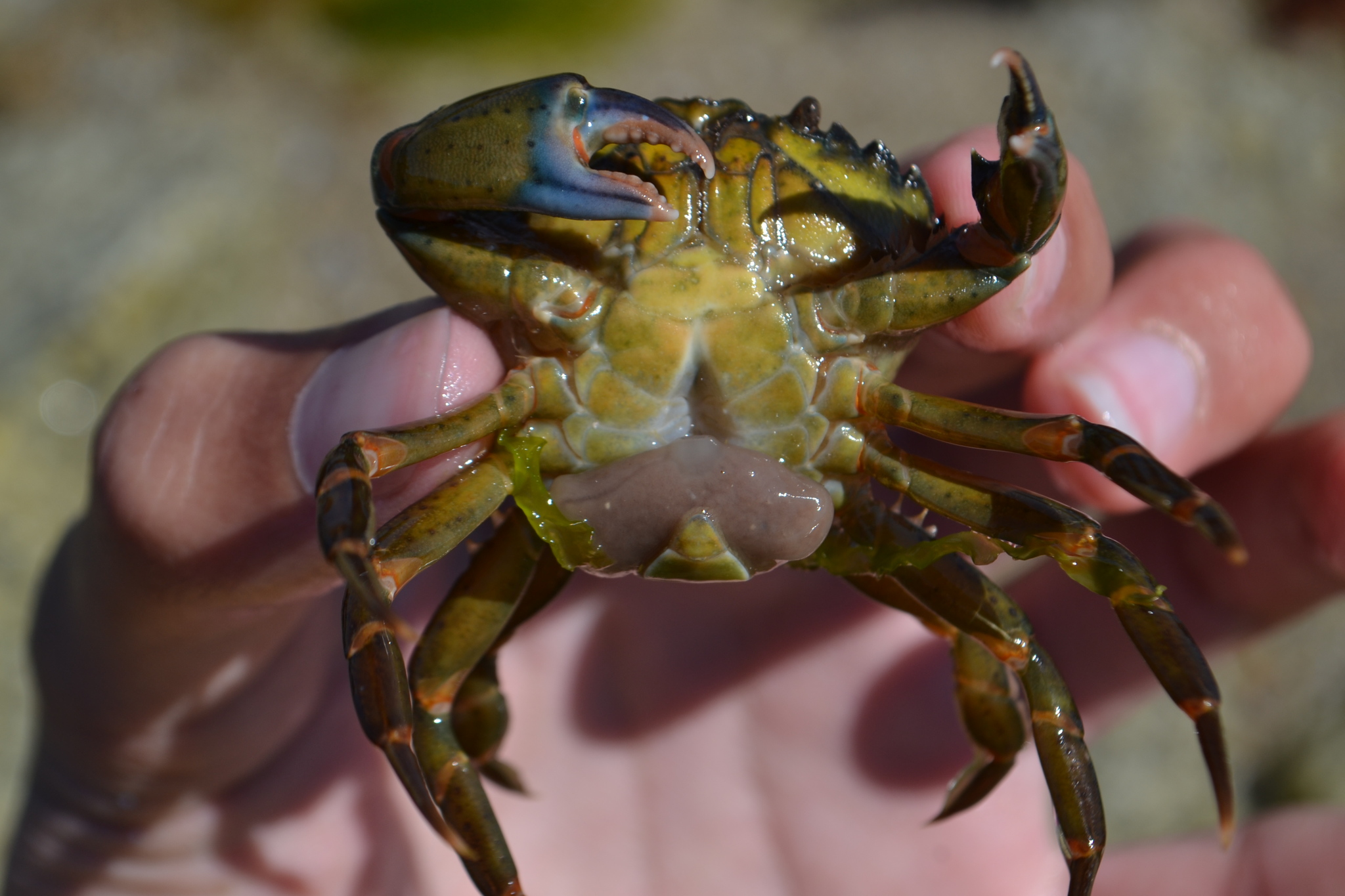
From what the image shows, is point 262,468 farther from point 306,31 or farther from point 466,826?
point 306,31

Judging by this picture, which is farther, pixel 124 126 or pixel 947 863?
pixel 124 126

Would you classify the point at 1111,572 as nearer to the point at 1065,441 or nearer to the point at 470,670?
the point at 1065,441

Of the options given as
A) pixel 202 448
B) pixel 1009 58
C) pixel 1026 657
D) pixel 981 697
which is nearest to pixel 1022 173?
pixel 1009 58

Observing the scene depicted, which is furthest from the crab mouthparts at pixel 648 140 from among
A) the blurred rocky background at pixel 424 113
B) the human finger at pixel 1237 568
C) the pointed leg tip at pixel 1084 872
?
the blurred rocky background at pixel 424 113

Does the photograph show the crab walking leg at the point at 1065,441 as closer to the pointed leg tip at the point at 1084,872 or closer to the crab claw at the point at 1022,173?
the crab claw at the point at 1022,173

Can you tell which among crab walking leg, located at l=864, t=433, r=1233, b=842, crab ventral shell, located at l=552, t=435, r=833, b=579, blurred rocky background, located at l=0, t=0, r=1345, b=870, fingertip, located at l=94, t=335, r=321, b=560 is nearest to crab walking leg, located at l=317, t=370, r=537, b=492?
crab ventral shell, located at l=552, t=435, r=833, b=579

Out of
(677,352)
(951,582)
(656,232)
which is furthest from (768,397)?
(951,582)

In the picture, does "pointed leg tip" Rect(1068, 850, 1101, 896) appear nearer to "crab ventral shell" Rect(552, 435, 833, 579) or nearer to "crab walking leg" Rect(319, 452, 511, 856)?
"crab ventral shell" Rect(552, 435, 833, 579)
